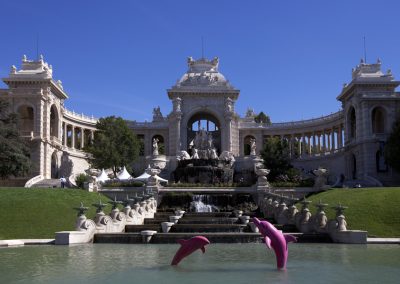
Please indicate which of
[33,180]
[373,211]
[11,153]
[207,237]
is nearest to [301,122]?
[33,180]

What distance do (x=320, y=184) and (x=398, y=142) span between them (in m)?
16.3

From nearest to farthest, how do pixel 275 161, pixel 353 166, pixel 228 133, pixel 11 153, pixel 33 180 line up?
pixel 11 153 → pixel 33 180 → pixel 275 161 → pixel 353 166 → pixel 228 133

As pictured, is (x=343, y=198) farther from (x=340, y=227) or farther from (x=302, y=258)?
(x=302, y=258)

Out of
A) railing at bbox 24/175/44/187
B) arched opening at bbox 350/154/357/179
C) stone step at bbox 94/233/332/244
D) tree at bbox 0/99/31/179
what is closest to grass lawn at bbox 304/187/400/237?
stone step at bbox 94/233/332/244

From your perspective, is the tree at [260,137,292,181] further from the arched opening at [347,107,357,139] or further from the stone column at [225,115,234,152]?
the stone column at [225,115,234,152]

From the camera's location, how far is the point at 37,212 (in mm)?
34406

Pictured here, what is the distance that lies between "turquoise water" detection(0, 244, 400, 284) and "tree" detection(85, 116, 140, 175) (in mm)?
47595

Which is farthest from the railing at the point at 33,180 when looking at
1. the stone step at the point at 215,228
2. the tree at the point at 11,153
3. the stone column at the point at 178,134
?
the stone step at the point at 215,228

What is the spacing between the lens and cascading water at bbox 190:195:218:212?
47.2 metres

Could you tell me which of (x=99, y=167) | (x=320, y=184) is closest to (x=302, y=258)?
(x=320, y=184)

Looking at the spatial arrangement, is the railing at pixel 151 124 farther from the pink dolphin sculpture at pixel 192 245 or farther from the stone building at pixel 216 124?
the pink dolphin sculpture at pixel 192 245

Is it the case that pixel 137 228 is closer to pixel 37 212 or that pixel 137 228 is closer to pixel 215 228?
pixel 215 228

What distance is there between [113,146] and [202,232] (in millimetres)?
→ 43787

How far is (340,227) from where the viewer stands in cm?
2733
